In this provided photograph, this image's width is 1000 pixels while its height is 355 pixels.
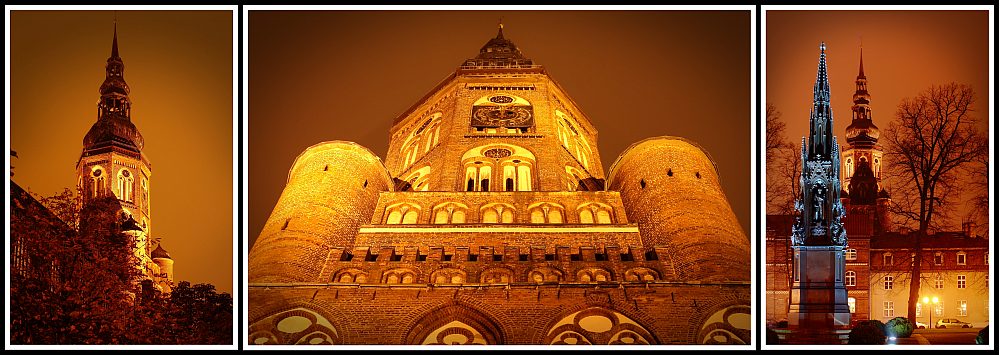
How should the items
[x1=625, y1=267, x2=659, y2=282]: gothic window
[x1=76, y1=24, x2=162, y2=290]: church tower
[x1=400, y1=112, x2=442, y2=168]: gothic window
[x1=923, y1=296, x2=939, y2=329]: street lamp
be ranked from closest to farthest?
1. [x1=76, y1=24, x2=162, y2=290]: church tower
2. [x1=923, y1=296, x2=939, y2=329]: street lamp
3. [x1=625, y1=267, x2=659, y2=282]: gothic window
4. [x1=400, y1=112, x2=442, y2=168]: gothic window

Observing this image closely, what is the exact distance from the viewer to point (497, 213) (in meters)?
37.3

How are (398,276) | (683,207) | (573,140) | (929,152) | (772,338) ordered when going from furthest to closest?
(573,140) < (683,207) < (398,276) < (929,152) < (772,338)

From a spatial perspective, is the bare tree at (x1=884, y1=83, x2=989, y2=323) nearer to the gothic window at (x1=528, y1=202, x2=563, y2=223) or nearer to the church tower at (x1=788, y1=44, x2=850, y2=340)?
the church tower at (x1=788, y1=44, x2=850, y2=340)

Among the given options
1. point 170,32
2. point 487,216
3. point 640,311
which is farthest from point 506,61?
point 170,32

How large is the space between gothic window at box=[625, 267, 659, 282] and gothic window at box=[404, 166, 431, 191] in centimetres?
1214

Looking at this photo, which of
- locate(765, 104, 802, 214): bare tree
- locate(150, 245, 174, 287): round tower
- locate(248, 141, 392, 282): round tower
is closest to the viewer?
locate(765, 104, 802, 214): bare tree

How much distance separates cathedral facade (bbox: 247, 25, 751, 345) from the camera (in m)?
29.2

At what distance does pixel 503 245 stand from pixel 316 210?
407cm

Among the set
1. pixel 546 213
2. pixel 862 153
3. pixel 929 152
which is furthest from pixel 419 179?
pixel 929 152

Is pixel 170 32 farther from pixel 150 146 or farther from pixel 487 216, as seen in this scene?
pixel 487 216

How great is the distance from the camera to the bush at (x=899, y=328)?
2614 centimetres

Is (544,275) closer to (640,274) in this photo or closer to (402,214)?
(640,274)

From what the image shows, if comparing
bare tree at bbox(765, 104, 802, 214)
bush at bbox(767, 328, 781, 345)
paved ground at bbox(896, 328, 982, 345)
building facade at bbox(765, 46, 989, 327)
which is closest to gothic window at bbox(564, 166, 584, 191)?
building facade at bbox(765, 46, 989, 327)

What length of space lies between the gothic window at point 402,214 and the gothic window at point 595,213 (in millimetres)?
3771
